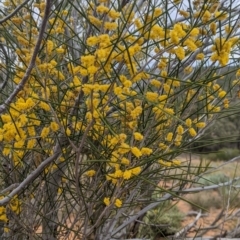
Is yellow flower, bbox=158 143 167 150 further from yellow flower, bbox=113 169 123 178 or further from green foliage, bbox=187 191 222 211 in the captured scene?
green foliage, bbox=187 191 222 211

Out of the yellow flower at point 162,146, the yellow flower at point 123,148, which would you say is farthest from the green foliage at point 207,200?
the yellow flower at point 123,148

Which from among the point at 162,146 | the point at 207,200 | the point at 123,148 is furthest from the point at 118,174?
the point at 207,200

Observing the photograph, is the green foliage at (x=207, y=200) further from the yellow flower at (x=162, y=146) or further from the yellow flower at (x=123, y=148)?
the yellow flower at (x=123, y=148)

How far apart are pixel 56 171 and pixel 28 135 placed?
0.34 m

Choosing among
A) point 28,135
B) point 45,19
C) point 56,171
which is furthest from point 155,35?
point 56,171

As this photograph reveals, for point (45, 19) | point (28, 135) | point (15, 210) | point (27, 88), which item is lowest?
point (15, 210)

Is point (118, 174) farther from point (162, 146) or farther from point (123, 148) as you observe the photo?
point (162, 146)

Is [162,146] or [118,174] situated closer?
[118,174]

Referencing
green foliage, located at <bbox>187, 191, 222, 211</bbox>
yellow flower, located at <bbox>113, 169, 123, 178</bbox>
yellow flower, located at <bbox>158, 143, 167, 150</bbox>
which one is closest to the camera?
yellow flower, located at <bbox>113, 169, 123, 178</bbox>

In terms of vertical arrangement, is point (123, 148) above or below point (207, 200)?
above

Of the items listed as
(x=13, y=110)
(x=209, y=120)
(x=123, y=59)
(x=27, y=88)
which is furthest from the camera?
(x=209, y=120)

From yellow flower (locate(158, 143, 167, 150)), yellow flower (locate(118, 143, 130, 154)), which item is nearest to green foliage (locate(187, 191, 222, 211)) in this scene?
yellow flower (locate(158, 143, 167, 150))

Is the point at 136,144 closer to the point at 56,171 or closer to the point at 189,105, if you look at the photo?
the point at 189,105

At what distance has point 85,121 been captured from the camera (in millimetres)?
1591
